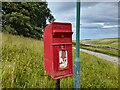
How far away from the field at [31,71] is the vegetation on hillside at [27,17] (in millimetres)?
1590

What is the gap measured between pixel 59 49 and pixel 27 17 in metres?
4.60

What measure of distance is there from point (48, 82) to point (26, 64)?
2.15ft

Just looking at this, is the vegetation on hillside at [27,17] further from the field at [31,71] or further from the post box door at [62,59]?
the post box door at [62,59]

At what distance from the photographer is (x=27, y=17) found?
255 inches

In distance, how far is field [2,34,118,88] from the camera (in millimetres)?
3062

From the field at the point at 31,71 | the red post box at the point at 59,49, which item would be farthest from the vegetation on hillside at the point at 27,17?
the red post box at the point at 59,49

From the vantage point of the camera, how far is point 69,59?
223 cm

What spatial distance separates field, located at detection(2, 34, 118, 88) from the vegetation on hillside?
5.22ft

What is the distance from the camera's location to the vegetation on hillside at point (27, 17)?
6112 millimetres

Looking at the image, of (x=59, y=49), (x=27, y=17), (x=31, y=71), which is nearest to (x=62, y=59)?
(x=59, y=49)

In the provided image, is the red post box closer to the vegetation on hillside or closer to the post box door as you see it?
the post box door

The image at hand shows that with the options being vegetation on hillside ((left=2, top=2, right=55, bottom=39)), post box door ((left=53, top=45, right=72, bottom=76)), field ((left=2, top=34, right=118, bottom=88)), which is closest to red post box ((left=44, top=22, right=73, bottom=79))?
post box door ((left=53, top=45, right=72, bottom=76))

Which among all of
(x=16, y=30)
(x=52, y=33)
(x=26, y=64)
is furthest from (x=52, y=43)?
Answer: (x=16, y=30)

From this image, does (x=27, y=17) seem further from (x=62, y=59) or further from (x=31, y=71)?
(x=62, y=59)
